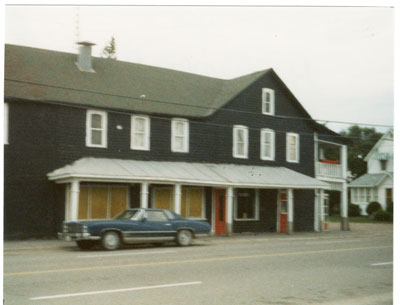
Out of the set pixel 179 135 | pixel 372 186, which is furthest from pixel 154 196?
pixel 372 186

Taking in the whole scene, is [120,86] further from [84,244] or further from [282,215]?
[282,215]

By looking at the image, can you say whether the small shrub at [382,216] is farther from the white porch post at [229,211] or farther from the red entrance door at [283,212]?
the white porch post at [229,211]

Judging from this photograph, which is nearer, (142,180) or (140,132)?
(142,180)

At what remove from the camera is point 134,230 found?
19.6 meters

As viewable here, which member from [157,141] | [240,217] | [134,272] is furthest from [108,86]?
[134,272]

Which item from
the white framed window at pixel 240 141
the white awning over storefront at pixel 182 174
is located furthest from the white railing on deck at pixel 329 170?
the white framed window at pixel 240 141

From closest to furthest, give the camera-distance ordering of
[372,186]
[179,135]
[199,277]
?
[199,277]
[179,135]
[372,186]

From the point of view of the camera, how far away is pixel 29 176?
23188 millimetres

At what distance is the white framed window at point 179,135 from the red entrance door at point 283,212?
7.27 meters

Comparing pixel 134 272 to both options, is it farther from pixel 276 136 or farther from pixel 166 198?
pixel 276 136

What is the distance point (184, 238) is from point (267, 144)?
40.1 feet

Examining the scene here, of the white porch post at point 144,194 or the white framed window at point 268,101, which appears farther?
the white framed window at point 268,101

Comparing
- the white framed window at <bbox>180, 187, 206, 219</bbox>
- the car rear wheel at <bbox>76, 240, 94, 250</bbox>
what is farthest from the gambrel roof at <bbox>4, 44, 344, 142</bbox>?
the car rear wheel at <bbox>76, 240, 94, 250</bbox>

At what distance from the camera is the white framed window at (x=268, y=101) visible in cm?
3156
